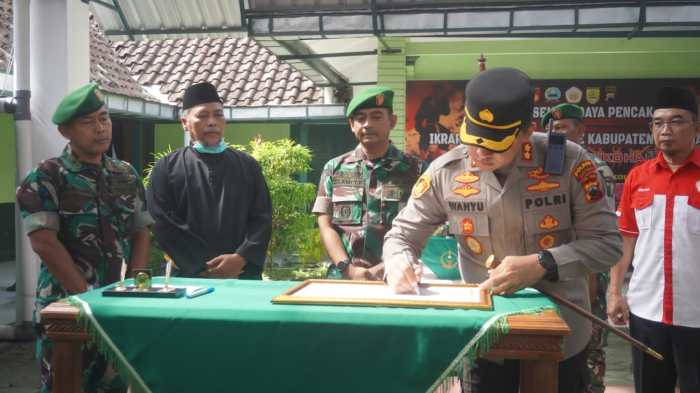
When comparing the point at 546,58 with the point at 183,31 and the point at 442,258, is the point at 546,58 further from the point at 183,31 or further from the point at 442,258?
the point at 442,258

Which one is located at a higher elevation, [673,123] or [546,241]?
[673,123]

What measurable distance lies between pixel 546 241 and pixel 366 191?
151 centimetres

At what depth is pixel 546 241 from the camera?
2385mm

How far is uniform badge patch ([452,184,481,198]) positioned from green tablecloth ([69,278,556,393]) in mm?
418

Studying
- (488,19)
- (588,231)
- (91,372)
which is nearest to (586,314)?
(588,231)

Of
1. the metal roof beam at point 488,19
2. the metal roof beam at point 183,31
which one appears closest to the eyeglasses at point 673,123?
the metal roof beam at point 488,19

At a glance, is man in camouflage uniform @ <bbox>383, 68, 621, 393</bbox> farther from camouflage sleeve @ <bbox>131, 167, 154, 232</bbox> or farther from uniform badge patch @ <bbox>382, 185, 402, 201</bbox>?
camouflage sleeve @ <bbox>131, 167, 154, 232</bbox>

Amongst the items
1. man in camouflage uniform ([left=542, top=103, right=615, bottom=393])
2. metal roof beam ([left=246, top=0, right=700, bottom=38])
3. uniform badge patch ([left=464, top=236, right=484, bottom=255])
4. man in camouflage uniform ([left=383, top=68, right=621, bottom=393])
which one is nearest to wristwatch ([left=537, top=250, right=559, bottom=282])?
man in camouflage uniform ([left=383, top=68, right=621, bottom=393])

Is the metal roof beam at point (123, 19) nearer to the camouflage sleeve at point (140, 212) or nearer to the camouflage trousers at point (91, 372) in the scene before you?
the camouflage sleeve at point (140, 212)

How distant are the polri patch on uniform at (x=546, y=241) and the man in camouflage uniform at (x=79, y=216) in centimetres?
191

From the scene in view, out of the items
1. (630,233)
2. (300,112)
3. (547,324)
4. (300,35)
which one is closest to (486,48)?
(300,35)

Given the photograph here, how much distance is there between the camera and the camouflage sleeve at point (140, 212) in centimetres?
344

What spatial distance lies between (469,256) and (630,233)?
5.00 feet

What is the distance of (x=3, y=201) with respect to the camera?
11266mm
